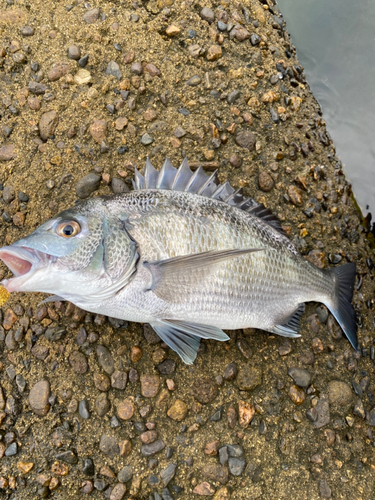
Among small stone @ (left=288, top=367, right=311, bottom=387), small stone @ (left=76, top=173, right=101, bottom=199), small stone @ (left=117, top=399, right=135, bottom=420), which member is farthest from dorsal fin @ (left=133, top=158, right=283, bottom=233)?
small stone @ (left=117, top=399, right=135, bottom=420)

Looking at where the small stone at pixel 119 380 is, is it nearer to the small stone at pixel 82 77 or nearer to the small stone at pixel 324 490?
the small stone at pixel 324 490

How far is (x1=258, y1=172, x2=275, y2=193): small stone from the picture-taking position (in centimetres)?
283

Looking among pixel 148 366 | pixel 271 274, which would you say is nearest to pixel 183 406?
pixel 148 366

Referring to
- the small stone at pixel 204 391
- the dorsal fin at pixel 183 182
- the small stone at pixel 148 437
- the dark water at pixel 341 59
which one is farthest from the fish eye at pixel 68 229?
the dark water at pixel 341 59

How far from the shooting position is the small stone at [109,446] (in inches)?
92.3

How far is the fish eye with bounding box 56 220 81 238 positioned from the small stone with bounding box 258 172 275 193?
1.59 meters

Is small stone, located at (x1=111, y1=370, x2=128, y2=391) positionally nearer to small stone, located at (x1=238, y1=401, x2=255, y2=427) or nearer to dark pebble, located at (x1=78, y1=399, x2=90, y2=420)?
dark pebble, located at (x1=78, y1=399, x2=90, y2=420)

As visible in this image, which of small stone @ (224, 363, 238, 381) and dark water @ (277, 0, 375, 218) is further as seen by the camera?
dark water @ (277, 0, 375, 218)

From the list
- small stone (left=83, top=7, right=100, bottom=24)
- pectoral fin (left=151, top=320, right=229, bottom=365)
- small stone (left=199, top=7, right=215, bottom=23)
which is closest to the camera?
pectoral fin (left=151, top=320, right=229, bottom=365)

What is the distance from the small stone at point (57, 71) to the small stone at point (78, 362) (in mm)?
2283

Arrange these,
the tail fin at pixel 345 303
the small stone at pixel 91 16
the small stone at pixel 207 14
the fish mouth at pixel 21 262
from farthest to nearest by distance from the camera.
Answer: the small stone at pixel 207 14, the small stone at pixel 91 16, the tail fin at pixel 345 303, the fish mouth at pixel 21 262

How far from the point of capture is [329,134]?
130 inches

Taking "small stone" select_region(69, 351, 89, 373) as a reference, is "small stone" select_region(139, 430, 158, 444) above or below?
below

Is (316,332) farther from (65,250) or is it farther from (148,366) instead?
(65,250)
